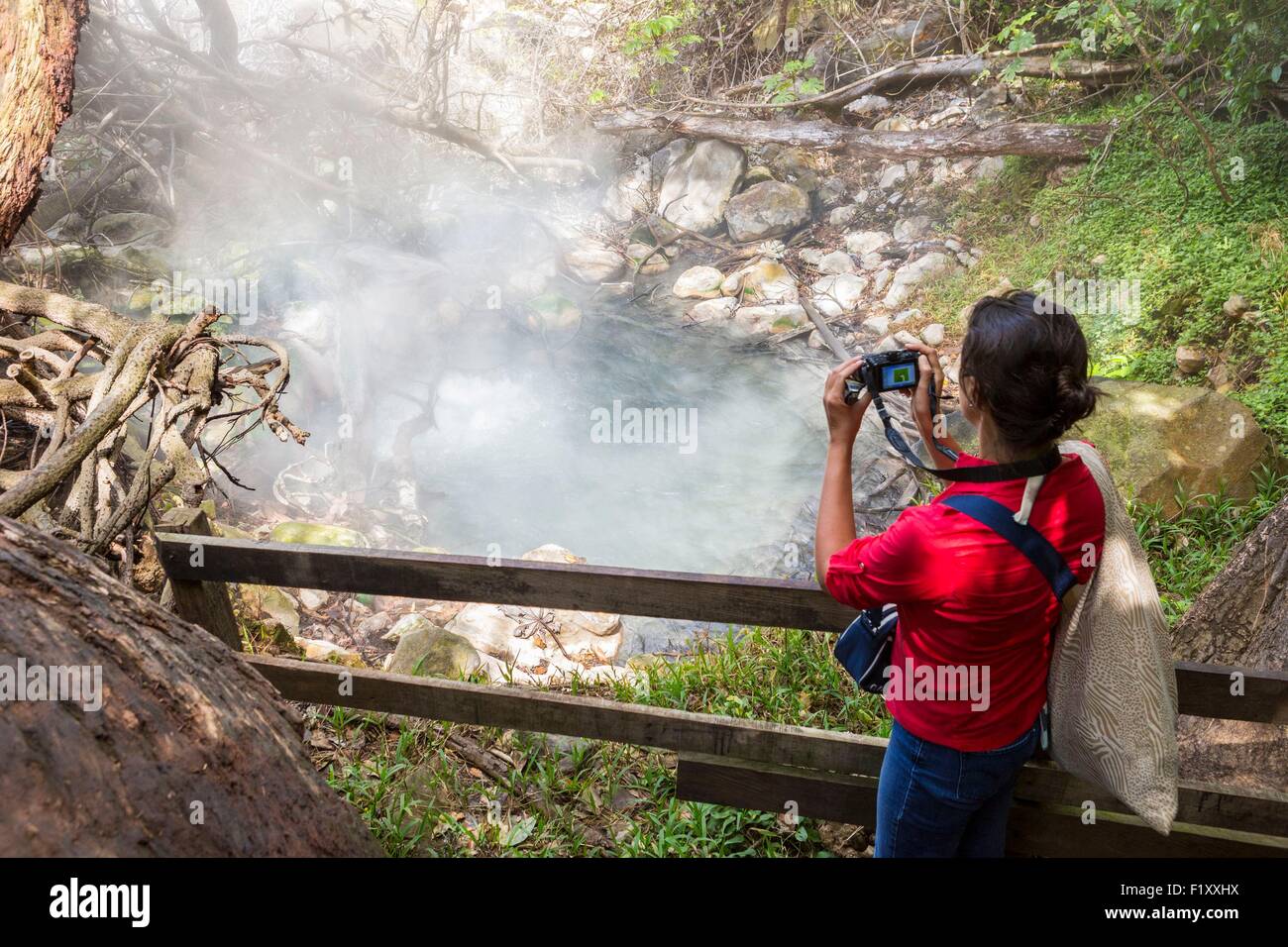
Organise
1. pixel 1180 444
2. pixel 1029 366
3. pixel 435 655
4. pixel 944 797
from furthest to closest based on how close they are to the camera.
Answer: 1. pixel 1180 444
2. pixel 435 655
3. pixel 944 797
4. pixel 1029 366

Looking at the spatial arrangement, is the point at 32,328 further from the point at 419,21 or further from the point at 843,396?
the point at 419,21

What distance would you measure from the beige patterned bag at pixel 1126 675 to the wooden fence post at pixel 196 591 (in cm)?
226

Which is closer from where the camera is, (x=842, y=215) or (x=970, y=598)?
(x=970, y=598)

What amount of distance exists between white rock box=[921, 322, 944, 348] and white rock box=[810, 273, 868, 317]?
1083 millimetres

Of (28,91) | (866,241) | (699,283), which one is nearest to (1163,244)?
(866,241)

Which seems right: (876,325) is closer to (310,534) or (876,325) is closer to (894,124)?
(894,124)

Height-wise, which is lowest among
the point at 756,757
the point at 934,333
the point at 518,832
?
the point at 518,832

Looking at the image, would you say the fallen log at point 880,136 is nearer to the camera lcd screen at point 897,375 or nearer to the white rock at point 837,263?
the white rock at point 837,263

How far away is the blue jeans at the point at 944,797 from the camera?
5.00ft

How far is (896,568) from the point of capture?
4.42 feet

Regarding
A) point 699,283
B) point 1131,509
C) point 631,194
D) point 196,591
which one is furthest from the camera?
point 631,194

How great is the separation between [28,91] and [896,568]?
3.20 m

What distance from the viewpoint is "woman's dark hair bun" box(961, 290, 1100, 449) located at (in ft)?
4.14

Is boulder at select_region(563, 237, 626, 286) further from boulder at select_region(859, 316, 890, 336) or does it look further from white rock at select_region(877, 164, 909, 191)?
boulder at select_region(859, 316, 890, 336)
